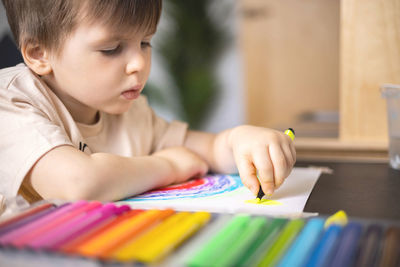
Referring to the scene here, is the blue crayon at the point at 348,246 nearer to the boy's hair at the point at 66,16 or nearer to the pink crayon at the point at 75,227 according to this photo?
the pink crayon at the point at 75,227

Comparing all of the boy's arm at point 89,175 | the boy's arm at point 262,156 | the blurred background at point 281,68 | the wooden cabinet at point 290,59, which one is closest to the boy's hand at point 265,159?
the boy's arm at point 262,156

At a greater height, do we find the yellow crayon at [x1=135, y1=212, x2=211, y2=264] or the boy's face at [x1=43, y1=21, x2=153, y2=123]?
the boy's face at [x1=43, y1=21, x2=153, y2=123]

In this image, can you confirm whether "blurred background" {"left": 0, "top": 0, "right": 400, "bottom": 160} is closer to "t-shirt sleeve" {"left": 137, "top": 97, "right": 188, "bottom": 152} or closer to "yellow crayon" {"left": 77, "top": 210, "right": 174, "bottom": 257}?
"t-shirt sleeve" {"left": 137, "top": 97, "right": 188, "bottom": 152}

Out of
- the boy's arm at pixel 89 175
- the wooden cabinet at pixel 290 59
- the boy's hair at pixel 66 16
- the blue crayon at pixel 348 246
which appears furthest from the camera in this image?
the wooden cabinet at pixel 290 59

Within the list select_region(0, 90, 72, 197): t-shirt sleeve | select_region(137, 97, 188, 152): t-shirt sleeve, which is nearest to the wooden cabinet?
select_region(137, 97, 188, 152): t-shirt sleeve

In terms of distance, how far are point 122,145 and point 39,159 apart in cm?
27

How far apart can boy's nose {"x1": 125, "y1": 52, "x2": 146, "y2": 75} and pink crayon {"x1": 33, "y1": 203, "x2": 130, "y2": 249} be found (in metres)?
0.28

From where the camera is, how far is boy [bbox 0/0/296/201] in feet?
1.82

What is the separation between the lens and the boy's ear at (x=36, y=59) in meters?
0.70

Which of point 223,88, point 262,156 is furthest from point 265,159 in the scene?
point 223,88

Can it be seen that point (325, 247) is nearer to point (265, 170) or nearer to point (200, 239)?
point (200, 239)

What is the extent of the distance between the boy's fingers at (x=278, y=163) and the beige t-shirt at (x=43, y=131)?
0.28 metres

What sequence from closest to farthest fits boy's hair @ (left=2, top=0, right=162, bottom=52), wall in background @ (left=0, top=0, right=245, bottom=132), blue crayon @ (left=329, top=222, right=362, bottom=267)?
blue crayon @ (left=329, top=222, right=362, bottom=267), boy's hair @ (left=2, top=0, right=162, bottom=52), wall in background @ (left=0, top=0, right=245, bottom=132)

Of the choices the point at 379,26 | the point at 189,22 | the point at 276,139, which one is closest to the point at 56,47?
the point at 276,139
